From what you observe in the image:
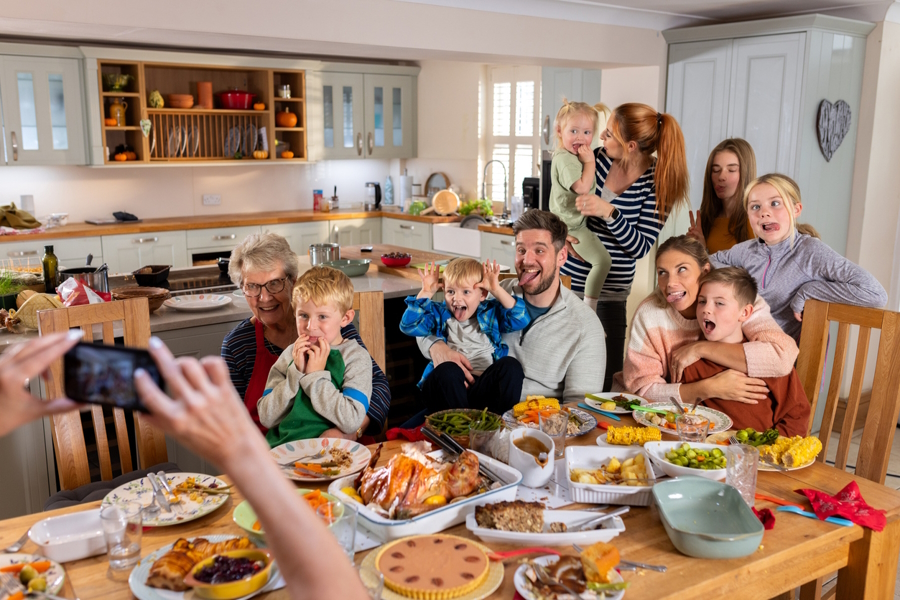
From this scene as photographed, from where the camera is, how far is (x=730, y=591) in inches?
53.2

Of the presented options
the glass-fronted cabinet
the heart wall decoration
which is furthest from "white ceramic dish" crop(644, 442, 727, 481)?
the glass-fronted cabinet

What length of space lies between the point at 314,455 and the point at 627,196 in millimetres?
2106

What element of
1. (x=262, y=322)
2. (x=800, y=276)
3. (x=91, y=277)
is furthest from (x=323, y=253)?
(x=800, y=276)

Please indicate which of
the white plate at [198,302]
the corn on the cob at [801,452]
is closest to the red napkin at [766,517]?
the corn on the cob at [801,452]

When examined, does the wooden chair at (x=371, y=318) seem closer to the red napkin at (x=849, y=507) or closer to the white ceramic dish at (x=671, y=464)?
the white ceramic dish at (x=671, y=464)

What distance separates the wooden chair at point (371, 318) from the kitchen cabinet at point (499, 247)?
2.94 meters

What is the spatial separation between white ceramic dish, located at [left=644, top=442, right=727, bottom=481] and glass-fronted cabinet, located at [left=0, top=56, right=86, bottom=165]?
17.0 feet

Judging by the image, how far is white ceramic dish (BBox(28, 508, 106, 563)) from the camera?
4.44ft

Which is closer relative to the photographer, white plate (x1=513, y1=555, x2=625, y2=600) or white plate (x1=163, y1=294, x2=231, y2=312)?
white plate (x1=513, y1=555, x2=625, y2=600)

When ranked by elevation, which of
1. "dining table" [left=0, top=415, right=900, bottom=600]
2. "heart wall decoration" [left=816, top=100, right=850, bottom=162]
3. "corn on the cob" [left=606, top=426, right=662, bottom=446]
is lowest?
"dining table" [left=0, top=415, right=900, bottom=600]

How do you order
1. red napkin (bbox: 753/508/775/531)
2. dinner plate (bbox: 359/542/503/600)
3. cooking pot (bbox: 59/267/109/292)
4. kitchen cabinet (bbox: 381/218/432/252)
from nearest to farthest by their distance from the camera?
dinner plate (bbox: 359/542/503/600) < red napkin (bbox: 753/508/775/531) < cooking pot (bbox: 59/267/109/292) < kitchen cabinet (bbox: 381/218/432/252)

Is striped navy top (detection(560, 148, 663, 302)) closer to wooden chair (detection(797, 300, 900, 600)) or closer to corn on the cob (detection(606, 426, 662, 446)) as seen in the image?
wooden chair (detection(797, 300, 900, 600))

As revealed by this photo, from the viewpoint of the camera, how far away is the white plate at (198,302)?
3.06 metres

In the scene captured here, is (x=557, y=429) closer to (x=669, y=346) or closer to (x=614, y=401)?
(x=614, y=401)
